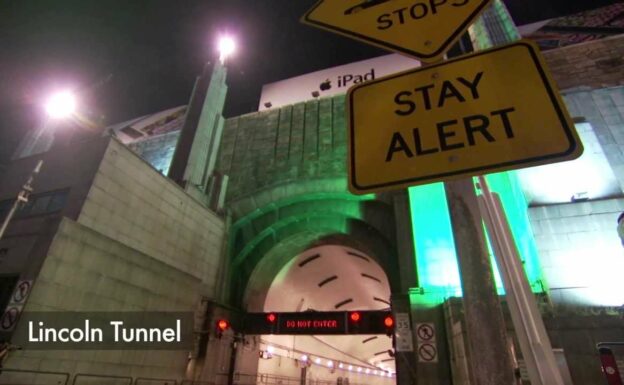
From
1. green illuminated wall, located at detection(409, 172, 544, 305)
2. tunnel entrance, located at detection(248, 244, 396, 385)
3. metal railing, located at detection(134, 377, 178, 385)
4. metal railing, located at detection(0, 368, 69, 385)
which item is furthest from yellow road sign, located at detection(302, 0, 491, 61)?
tunnel entrance, located at detection(248, 244, 396, 385)

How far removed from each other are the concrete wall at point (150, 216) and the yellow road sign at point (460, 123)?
13.0 meters

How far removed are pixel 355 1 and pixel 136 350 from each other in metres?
13.8

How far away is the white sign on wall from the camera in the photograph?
24406 mm

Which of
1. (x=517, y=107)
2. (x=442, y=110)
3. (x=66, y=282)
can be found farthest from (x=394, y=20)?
(x=66, y=282)

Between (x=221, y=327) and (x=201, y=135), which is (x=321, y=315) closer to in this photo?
(x=221, y=327)

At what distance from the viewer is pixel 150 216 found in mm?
14953

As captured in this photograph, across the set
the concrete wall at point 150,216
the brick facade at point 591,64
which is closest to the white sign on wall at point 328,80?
the brick facade at point 591,64

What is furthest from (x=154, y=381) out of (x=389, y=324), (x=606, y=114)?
(x=606, y=114)

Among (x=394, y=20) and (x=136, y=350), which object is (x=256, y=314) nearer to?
A: (x=136, y=350)

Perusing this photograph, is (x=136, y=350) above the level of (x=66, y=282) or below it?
below

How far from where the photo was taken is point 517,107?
6.06 ft

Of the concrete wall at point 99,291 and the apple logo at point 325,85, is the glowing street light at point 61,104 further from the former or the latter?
the apple logo at point 325,85

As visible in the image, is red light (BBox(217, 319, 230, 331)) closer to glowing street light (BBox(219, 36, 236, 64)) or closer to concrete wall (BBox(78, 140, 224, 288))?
concrete wall (BBox(78, 140, 224, 288))

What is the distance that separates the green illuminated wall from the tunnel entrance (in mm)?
2895
